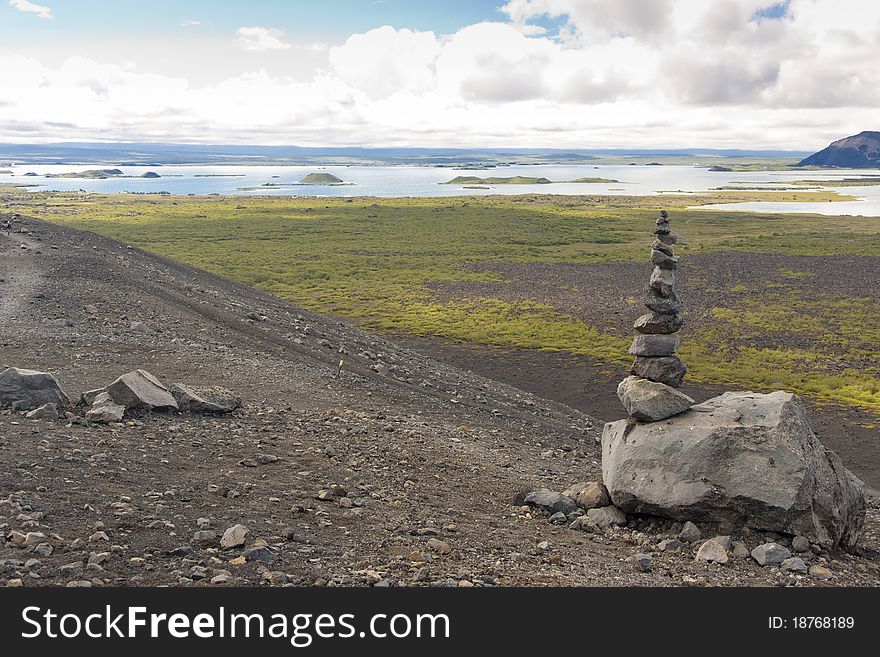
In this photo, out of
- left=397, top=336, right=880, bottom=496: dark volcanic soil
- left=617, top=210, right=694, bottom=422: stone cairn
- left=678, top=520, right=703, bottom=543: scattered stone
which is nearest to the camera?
left=678, top=520, right=703, bottom=543: scattered stone

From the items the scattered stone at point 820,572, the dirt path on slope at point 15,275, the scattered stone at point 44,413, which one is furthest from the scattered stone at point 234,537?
the dirt path on slope at point 15,275

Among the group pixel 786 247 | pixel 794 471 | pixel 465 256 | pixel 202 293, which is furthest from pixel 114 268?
pixel 786 247

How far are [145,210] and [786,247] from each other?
13094 centimetres

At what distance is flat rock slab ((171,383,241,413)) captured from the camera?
1973 cm

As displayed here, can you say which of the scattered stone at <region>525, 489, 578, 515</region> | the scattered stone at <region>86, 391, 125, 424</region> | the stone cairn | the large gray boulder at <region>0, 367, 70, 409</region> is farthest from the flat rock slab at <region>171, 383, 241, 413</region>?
the stone cairn

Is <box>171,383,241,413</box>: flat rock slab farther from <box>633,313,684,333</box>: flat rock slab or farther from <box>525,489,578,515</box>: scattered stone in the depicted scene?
<box>633,313,684,333</box>: flat rock slab

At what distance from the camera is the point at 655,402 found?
17547 millimetres

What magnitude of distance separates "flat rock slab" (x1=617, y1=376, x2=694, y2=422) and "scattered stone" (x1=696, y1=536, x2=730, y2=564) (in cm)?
323

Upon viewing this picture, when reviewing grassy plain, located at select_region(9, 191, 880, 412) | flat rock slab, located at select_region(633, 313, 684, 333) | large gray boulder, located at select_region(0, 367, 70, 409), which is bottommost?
grassy plain, located at select_region(9, 191, 880, 412)

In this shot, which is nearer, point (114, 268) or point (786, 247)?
point (114, 268)

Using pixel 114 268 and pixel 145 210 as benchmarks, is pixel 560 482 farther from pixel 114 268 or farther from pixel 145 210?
→ pixel 145 210

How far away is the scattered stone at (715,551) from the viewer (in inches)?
572

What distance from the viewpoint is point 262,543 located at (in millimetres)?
12383

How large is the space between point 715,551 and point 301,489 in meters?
8.11
